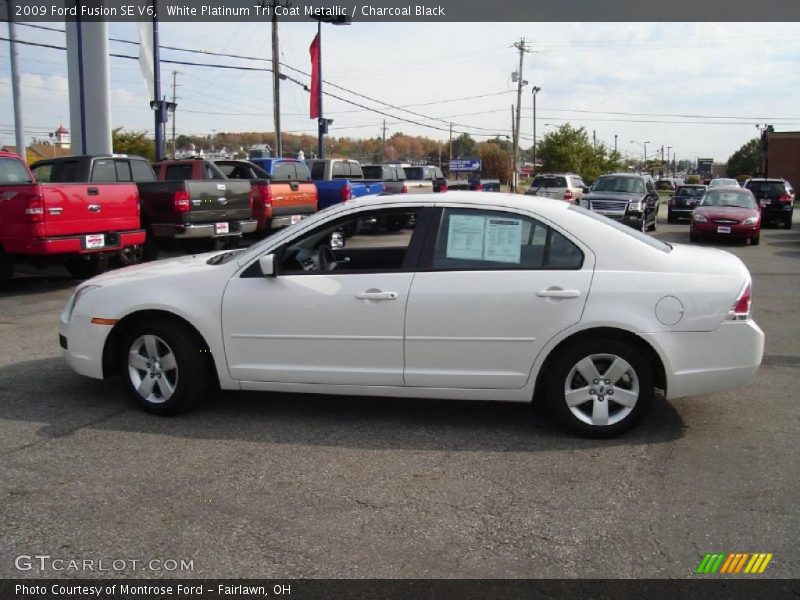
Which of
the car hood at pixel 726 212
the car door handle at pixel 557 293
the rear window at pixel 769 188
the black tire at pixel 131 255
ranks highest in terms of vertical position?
the rear window at pixel 769 188

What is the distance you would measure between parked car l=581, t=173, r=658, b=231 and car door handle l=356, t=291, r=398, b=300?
17.0m

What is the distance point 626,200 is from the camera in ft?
70.1

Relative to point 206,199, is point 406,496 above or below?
below

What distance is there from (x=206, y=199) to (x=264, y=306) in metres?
8.96

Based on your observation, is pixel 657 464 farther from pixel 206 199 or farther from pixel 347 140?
pixel 347 140

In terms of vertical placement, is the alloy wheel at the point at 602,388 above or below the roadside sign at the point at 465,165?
below

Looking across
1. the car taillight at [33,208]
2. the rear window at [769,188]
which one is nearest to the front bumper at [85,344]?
the car taillight at [33,208]

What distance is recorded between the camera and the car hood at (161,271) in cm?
529

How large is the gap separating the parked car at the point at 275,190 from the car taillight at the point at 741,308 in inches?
471

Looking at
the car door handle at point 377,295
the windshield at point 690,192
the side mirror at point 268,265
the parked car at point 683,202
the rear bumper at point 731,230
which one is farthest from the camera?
the windshield at point 690,192

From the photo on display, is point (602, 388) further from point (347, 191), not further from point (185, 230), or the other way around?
point (347, 191)

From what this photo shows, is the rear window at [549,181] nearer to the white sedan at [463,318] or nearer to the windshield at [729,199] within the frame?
the windshield at [729,199]
